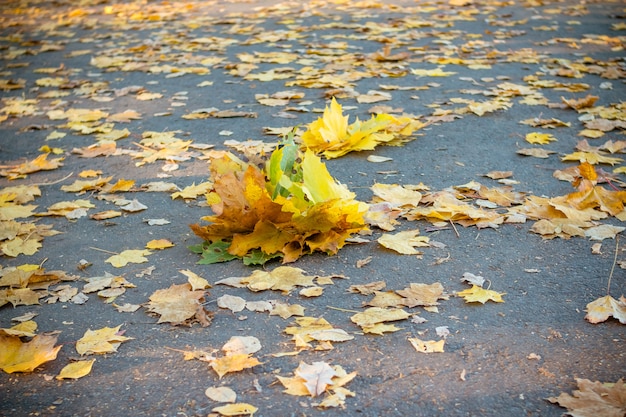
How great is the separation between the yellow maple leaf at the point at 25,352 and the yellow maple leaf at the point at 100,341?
2.9 inches

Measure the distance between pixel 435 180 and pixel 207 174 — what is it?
1.15 m

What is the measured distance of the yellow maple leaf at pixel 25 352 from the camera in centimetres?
191

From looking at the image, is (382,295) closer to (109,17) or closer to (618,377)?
(618,377)

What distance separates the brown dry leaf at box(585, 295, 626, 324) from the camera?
2064 mm

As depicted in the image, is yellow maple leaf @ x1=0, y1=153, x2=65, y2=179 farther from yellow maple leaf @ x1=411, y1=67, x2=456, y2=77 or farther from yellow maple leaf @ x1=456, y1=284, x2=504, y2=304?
yellow maple leaf @ x1=411, y1=67, x2=456, y2=77

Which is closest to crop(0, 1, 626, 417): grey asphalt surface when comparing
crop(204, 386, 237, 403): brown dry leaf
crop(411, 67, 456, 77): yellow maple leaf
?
crop(204, 386, 237, 403): brown dry leaf

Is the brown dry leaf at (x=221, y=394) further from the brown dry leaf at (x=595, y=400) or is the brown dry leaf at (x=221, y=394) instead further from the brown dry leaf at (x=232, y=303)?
the brown dry leaf at (x=595, y=400)

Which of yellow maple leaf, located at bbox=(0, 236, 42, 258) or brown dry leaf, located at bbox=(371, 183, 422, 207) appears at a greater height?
yellow maple leaf, located at bbox=(0, 236, 42, 258)

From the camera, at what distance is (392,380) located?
5.95 ft

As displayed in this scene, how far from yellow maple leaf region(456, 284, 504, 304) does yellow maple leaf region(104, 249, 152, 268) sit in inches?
47.0

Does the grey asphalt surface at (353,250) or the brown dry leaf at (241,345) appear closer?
the grey asphalt surface at (353,250)

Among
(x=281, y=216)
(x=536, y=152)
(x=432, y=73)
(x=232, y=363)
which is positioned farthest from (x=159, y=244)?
(x=432, y=73)

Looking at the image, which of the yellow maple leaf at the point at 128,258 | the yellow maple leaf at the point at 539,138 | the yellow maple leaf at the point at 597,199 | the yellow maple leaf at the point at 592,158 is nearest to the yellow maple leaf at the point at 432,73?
the yellow maple leaf at the point at 539,138

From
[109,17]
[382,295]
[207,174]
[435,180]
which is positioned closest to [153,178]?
[207,174]
